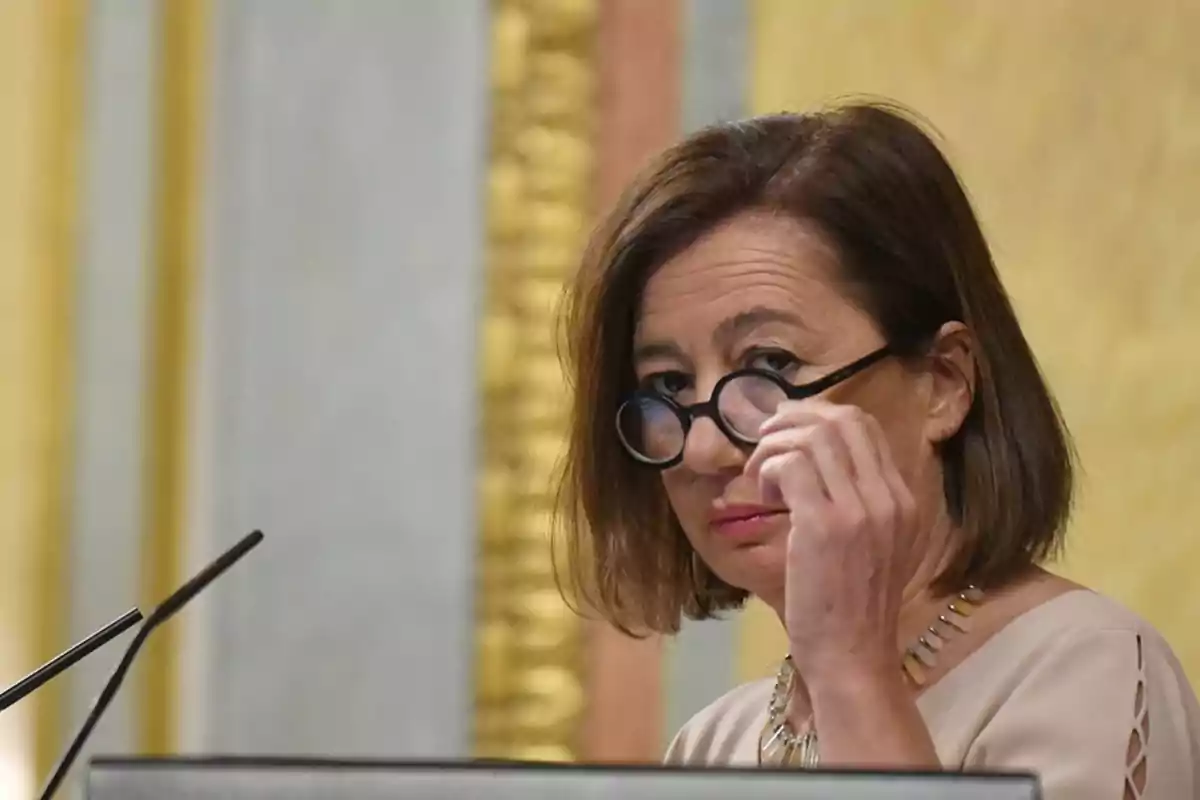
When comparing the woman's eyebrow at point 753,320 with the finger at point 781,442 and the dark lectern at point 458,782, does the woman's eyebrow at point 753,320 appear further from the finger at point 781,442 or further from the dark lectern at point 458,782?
the dark lectern at point 458,782

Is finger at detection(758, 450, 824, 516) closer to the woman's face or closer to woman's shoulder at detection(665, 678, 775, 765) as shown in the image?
the woman's face

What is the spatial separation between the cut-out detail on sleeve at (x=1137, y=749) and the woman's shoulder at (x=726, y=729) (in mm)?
285

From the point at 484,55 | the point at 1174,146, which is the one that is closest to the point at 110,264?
the point at 484,55

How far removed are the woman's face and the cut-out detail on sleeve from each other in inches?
8.0

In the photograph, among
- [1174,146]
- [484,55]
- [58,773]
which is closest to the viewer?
[58,773]

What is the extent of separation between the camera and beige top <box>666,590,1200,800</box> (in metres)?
0.94

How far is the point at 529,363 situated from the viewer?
54.9 inches

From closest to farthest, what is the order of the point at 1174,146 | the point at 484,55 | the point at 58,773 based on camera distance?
the point at 58,773
the point at 1174,146
the point at 484,55

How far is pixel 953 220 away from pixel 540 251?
38 cm

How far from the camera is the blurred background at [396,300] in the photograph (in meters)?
1.31

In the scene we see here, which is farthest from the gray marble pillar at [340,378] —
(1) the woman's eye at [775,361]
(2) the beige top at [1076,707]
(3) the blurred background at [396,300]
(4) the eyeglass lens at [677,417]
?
(2) the beige top at [1076,707]

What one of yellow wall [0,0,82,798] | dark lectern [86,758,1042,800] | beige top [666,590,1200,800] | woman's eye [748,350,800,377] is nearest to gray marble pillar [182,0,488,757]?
yellow wall [0,0,82,798]

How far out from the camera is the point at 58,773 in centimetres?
96

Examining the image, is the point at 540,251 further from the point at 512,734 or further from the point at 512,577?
the point at 512,734
